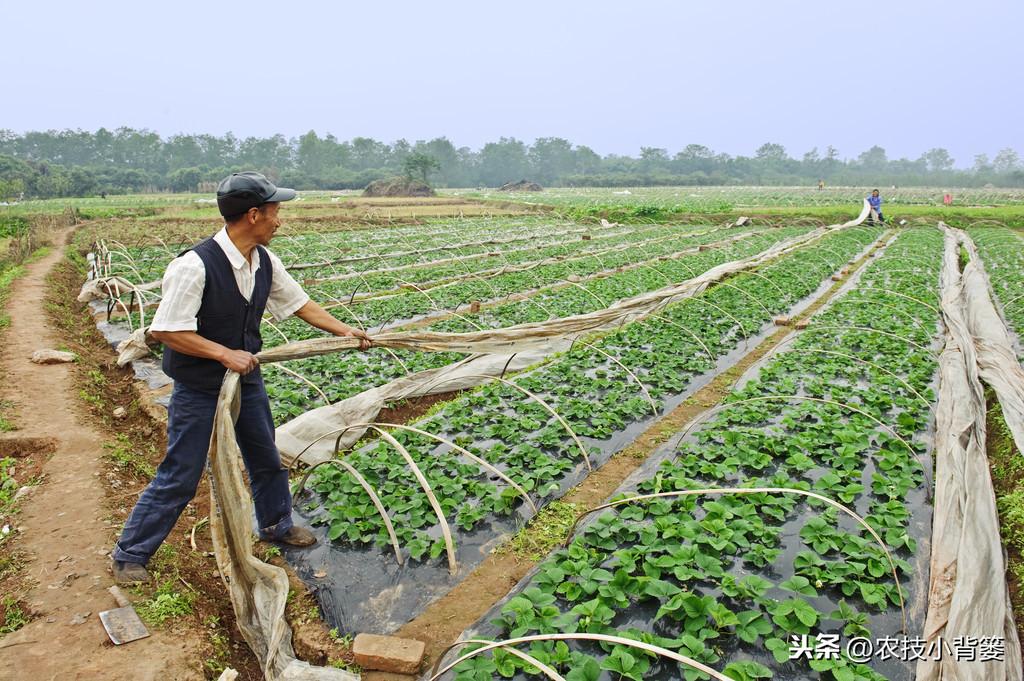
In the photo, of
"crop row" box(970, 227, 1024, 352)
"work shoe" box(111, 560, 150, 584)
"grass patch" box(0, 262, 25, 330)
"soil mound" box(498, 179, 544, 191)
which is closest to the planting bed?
"work shoe" box(111, 560, 150, 584)

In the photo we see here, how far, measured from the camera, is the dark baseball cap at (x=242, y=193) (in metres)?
3.40

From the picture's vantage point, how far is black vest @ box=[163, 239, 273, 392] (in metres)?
3.44

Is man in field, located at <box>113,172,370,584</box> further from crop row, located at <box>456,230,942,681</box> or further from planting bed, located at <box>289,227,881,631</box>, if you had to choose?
crop row, located at <box>456,230,942,681</box>

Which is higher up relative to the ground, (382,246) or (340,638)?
(382,246)

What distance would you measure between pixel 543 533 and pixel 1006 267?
58.4 feet

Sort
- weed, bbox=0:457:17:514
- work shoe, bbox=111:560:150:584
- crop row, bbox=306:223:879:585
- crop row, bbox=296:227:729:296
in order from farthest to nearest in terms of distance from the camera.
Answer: crop row, bbox=296:227:729:296 → weed, bbox=0:457:17:514 → crop row, bbox=306:223:879:585 → work shoe, bbox=111:560:150:584

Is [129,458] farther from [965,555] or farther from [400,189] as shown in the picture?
[400,189]

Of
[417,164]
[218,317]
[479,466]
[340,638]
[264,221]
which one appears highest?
[417,164]

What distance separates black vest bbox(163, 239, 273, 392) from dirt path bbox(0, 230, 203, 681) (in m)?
1.47

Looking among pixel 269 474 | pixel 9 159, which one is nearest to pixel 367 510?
pixel 269 474

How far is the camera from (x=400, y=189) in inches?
2370

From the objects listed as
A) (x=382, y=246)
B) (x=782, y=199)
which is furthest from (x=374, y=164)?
(x=382, y=246)

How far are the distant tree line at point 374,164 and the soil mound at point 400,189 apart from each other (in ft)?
31.6

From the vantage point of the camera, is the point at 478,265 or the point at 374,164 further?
the point at 374,164
